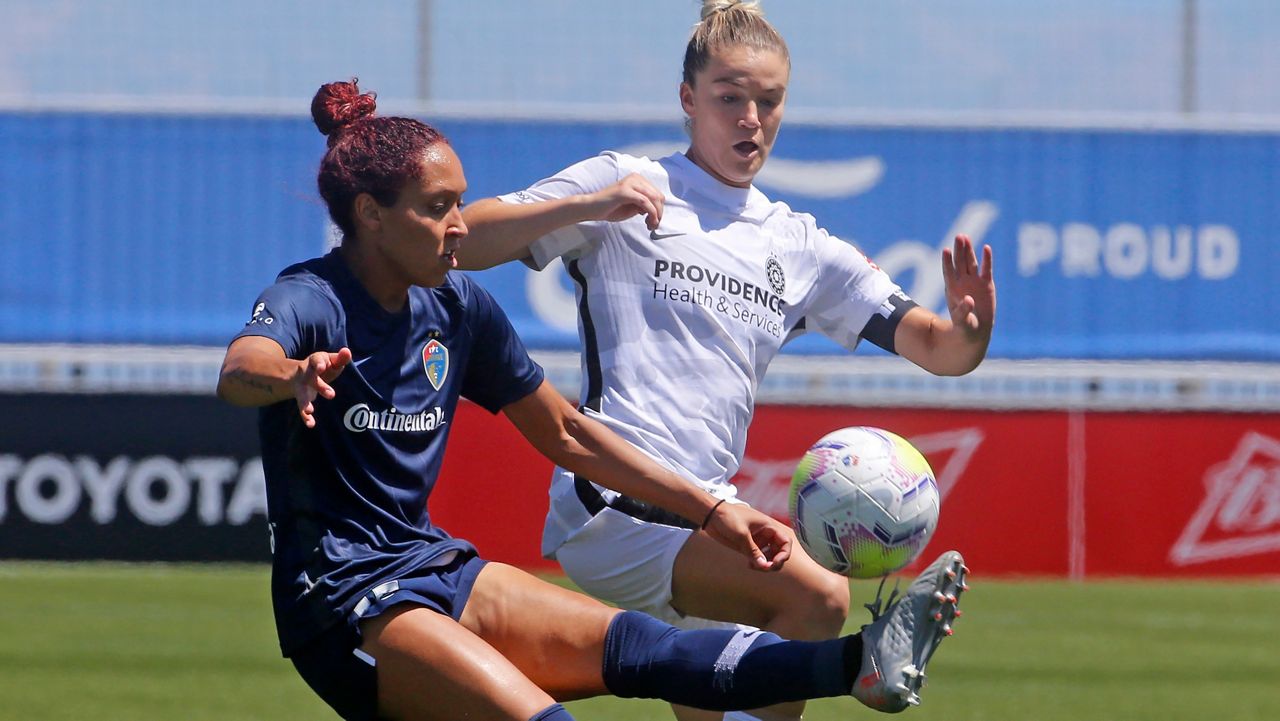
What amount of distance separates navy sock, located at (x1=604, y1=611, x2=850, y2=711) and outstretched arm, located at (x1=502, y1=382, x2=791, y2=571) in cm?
24

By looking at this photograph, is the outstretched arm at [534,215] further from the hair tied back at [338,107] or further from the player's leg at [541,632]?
the player's leg at [541,632]

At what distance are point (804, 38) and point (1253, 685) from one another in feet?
31.0

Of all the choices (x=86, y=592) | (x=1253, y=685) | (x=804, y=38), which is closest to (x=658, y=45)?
(x=804, y=38)

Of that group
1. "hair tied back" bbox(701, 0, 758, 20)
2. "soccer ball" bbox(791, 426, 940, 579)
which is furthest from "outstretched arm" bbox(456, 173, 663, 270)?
"soccer ball" bbox(791, 426, 940, 579)

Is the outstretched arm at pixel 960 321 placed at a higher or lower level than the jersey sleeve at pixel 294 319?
lower

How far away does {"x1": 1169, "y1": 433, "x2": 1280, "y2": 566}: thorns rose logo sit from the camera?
1284 centimetres

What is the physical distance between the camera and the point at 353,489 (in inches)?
165

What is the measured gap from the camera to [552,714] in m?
4.08

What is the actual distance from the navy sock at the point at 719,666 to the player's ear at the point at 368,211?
1098mm

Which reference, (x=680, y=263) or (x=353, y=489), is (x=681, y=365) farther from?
(x=353, y=489)

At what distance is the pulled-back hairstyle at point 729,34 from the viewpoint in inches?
201

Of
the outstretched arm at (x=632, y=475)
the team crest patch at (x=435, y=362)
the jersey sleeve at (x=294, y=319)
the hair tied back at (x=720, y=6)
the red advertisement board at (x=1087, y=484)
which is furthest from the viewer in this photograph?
the red advertisement board at (x=1087, y=484)

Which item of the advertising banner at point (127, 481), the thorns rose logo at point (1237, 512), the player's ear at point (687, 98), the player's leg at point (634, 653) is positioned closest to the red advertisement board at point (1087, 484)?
the thorns rose logo at point (1237, 512)

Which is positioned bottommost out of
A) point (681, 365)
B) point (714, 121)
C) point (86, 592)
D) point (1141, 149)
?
point (86, 592)
